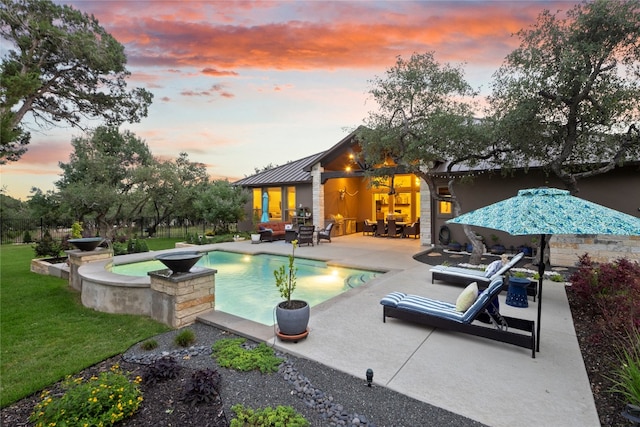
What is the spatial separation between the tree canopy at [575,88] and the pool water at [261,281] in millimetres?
5949

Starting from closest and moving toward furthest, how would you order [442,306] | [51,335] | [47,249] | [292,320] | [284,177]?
1. [292,320]
2. [442,306]
3. [51,335]
4. [47,249]
5. [284,177]

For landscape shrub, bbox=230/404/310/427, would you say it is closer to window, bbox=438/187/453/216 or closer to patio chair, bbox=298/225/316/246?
patio chair, bbox=298/225/316/246

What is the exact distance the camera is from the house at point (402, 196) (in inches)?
376

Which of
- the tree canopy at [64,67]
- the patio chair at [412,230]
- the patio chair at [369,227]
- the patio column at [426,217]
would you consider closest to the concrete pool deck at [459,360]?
the patio column at [426,217]

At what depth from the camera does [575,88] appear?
746 centimetres

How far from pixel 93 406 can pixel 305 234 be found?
10950 mm

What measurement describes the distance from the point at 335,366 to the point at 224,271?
7.18 metres

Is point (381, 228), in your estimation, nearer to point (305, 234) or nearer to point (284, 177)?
point (305, 234)

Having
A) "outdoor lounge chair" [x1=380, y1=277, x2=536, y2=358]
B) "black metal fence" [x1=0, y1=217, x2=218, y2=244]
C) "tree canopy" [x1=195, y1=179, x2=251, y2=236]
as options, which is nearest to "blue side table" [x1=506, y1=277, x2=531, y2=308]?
"outdoor lounge chair" [x1=380, y1=277, x2=536, y2=358]

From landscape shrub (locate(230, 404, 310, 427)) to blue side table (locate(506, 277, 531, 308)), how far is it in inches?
192

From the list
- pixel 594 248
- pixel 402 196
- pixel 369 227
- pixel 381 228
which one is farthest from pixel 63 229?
pixel 594 248

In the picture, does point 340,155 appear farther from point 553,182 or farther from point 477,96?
point 553,182

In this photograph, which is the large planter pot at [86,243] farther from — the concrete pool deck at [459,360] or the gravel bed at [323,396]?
the gravel bed at [323,396]

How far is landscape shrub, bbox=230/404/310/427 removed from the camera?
265 cm
